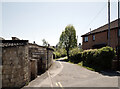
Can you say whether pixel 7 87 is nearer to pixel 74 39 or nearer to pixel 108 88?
pixel 108 88

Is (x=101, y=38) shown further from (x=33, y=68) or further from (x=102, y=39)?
(x=33, y=68)

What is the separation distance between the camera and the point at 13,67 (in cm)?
569

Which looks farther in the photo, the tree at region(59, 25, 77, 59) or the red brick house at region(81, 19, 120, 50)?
the tree at region(59, 25, 77, 59)

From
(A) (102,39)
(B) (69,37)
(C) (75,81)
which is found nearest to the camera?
(C) (75,81)

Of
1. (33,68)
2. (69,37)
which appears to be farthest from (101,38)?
(33,68)

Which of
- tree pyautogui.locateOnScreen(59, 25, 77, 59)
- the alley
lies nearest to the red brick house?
tree pyautogui.locateOnScreen(59, 25, 77, 59)

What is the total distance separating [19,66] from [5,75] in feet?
3.03

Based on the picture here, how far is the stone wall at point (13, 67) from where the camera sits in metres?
5.52

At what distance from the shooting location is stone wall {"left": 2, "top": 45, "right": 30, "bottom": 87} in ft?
18.1

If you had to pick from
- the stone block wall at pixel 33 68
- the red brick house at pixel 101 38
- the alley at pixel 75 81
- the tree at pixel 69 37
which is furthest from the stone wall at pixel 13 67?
the tree at pixel 69 37

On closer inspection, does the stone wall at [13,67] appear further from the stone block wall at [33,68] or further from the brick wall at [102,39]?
the brick wall at [102,39]

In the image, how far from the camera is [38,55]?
10.2m

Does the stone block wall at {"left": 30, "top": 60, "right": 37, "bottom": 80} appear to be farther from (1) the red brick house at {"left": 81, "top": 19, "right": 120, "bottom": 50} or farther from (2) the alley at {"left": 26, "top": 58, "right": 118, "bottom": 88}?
(1) the red brick house at {"left": 81, "top": 19, "right": 120, "bottom": 50}

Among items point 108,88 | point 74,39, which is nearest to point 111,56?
point 108,88
